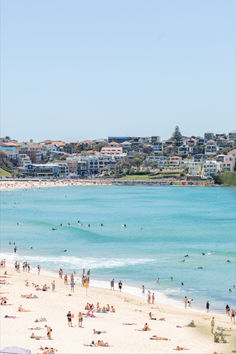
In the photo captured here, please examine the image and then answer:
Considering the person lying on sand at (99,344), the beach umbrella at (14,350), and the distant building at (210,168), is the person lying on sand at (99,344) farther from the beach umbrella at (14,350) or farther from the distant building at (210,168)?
the distant building at (210,168)

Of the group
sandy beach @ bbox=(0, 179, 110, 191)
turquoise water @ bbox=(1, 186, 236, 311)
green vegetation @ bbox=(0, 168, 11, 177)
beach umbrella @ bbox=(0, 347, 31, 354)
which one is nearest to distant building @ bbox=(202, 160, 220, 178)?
sandy beach @ bbox=(0, 179, 110, 191)

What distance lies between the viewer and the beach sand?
20.5 meters

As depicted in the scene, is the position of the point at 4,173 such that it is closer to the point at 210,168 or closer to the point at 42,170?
the point at 42,170

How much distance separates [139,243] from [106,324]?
82.1 feet

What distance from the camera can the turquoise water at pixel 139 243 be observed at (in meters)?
34.0

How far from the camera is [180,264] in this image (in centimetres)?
3862

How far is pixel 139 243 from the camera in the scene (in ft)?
159

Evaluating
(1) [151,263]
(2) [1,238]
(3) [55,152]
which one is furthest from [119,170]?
(1) [151,263]

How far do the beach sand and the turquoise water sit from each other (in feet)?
9.56

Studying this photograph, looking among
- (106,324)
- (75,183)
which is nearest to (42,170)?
(75,183)

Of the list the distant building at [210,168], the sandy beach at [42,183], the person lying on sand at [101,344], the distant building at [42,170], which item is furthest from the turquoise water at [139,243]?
the distant building at [42,170]

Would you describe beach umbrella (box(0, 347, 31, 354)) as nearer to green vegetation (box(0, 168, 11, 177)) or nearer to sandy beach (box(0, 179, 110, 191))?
sandy beach (box(0, 179, 110, 191))

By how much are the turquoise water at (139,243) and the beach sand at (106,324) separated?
115 inches

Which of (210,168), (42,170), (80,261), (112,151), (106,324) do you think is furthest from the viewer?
(112,151)
